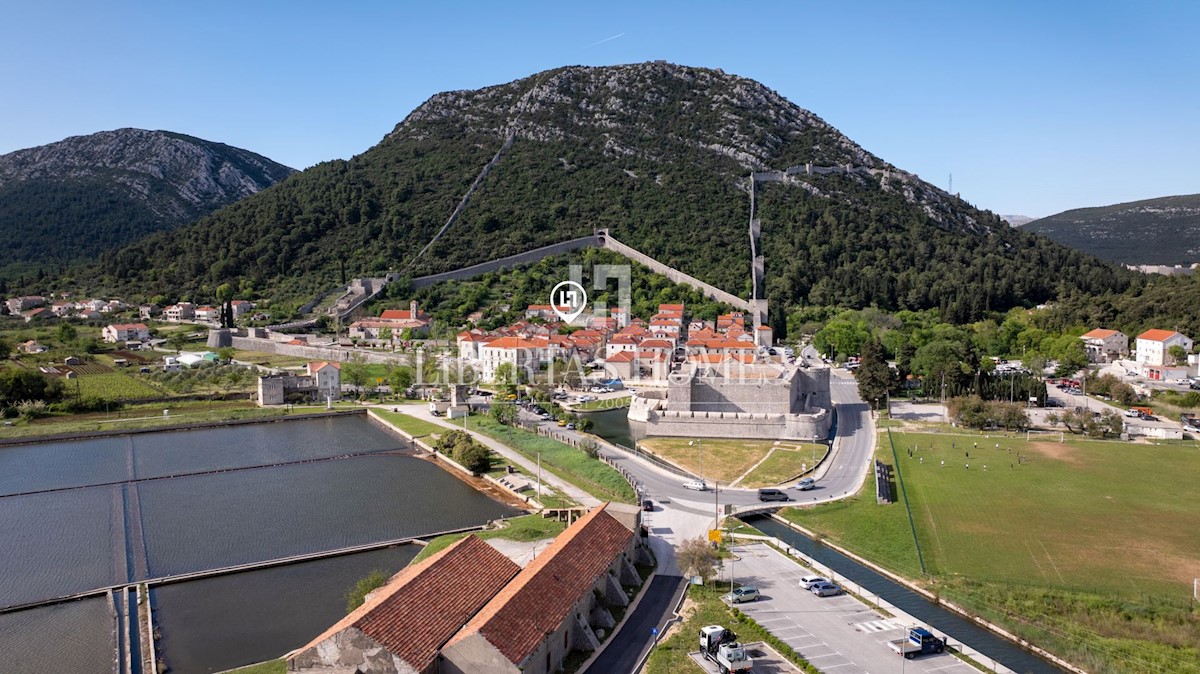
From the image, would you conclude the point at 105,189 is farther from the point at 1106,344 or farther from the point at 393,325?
the point at 1106,344

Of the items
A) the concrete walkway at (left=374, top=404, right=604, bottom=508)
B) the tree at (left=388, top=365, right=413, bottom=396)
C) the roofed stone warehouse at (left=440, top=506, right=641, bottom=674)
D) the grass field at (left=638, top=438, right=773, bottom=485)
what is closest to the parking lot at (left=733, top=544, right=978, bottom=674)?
the roofed stone warehouse at (left=440, top=506, right=641, bottom=674)

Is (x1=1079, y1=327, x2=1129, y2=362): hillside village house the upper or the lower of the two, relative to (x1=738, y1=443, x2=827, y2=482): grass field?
upper

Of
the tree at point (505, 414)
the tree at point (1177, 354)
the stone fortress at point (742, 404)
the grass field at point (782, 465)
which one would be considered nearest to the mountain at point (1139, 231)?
the tree at point (1177, 354)

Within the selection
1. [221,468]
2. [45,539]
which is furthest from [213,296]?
[45,539]

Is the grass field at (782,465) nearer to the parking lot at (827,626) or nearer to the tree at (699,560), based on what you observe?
the parking lot at (827,626)

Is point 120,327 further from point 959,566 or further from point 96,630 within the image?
point 959,566

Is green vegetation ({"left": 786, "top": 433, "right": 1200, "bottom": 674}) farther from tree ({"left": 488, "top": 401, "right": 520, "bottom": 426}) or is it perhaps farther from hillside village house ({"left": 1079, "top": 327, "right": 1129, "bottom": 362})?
hillside village house ({"left": 1079, "top": 327, "right": 1129, "bottom": 362})
